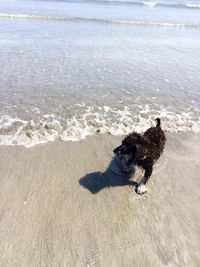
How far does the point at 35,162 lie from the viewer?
533 cm

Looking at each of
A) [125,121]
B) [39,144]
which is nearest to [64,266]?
[39,144]

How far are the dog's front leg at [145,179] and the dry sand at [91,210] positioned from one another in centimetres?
10

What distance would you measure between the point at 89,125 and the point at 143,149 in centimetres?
231

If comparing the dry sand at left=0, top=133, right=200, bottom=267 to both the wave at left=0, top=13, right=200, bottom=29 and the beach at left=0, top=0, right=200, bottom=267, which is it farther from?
the wave at left=0, top=13, right=200, bottom=29

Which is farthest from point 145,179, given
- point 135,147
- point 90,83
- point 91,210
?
point 90,83

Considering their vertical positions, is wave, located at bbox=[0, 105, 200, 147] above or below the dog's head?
below

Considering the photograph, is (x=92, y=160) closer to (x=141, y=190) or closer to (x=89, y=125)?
(x=141, y=190)

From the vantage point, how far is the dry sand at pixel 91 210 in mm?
3775

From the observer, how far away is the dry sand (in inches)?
149

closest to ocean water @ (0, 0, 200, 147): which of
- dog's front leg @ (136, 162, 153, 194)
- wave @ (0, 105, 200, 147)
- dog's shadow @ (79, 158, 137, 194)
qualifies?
wave @ (0, 105, 200, 147)

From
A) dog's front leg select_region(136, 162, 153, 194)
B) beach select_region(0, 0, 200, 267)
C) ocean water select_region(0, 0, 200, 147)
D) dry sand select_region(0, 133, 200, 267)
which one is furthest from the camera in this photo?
ocean water select_region(0, 0, 200, 147)

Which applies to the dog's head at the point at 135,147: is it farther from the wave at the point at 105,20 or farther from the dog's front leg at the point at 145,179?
the wave at the point at 105,20

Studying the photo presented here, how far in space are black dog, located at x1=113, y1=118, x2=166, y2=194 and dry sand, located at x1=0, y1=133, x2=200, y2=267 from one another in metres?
0.33

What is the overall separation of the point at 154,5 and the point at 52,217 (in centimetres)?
3372
